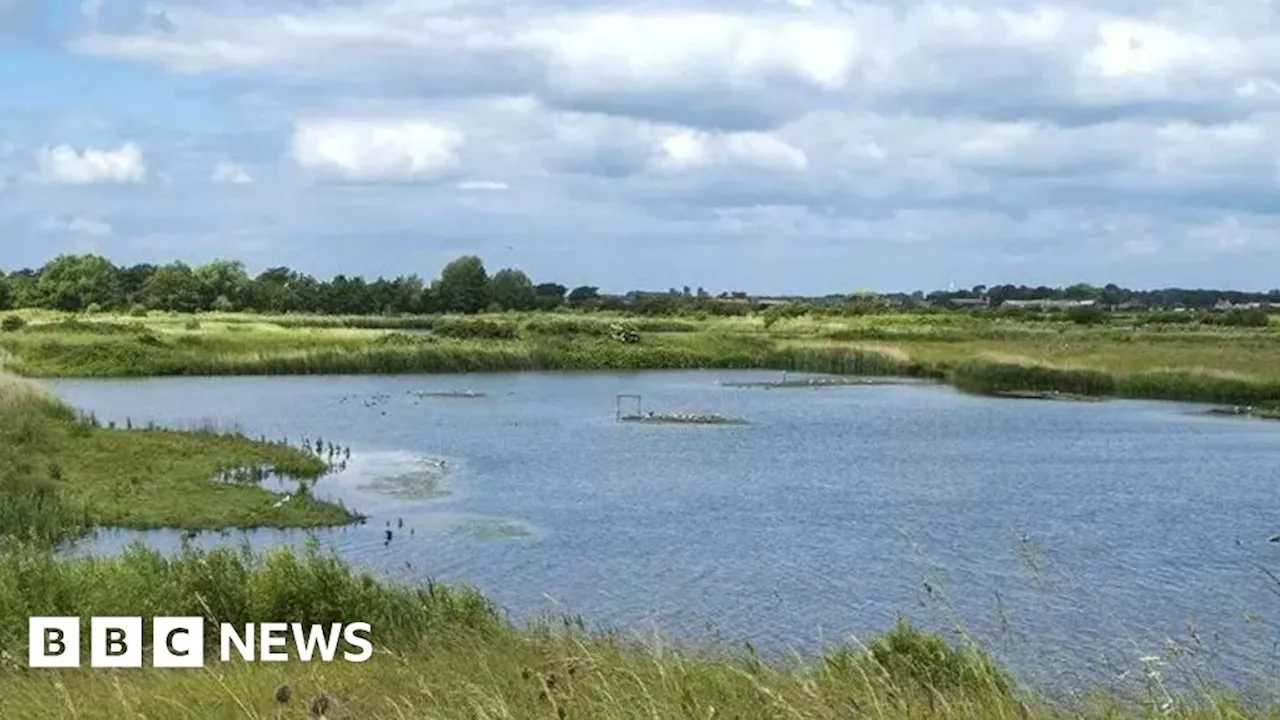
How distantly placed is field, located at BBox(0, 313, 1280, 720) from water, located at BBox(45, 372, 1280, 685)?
0.83 m

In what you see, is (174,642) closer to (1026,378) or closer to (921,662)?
(921,662)

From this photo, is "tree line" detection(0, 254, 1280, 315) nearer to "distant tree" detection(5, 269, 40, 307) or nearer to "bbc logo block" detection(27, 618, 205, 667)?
"distant tree" detection(5, 269, 40, 307)

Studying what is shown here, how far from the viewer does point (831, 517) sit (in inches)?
1043

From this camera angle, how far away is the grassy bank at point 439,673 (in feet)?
23.0

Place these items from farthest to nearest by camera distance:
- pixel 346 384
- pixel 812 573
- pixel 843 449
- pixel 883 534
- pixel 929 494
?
pixel 346 384, pixel 843 449, pixel 929 494, pixel 883 534, pixel 812 573

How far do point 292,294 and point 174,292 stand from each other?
1126 centimetres

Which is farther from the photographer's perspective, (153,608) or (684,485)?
(684,485)

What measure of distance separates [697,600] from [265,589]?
283 inches

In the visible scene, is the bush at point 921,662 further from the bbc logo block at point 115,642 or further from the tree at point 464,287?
the tree at point 464,287

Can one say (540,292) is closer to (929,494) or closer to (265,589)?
(929,494)

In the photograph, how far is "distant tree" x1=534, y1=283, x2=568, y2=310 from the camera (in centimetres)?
14377

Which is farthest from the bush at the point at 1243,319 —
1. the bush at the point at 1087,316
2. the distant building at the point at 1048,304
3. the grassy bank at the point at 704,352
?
the distant building at the point at 1048,304

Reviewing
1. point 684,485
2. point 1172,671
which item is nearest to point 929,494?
point 684,485

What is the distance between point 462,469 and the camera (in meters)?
33.8
